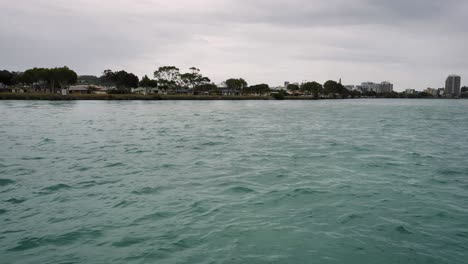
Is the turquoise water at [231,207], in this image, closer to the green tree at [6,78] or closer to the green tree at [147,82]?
the green tree at [147,82]

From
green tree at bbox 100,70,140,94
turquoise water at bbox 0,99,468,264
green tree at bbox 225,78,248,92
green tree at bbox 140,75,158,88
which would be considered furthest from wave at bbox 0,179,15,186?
green tree at bbox 225,78,248,92

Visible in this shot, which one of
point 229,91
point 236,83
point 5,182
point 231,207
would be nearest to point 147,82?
point 236,83

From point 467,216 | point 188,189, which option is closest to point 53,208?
point 188,189

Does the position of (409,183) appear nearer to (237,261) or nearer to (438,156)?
(438,156)

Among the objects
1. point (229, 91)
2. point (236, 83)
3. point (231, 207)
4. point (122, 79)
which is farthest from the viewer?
point (229, 91)

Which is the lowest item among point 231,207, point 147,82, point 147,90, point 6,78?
point 231,207

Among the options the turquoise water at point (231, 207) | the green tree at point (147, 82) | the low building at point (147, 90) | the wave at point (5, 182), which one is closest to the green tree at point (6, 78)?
the low building at point (147, 90)

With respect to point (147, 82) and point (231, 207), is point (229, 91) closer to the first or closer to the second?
point (147, 82)

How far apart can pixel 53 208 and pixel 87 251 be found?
3.03 metres

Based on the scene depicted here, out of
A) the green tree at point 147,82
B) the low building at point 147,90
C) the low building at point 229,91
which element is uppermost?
the green tree at point 147,82

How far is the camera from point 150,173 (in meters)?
12.9

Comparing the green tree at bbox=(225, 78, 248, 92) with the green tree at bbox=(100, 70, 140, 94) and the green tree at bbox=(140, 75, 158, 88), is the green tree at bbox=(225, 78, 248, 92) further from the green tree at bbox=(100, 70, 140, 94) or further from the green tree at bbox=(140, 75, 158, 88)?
the green tree at bbox=(100, 70, 140, 94)

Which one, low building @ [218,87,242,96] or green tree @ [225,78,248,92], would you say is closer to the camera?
green tree @ [225,78,248,92]

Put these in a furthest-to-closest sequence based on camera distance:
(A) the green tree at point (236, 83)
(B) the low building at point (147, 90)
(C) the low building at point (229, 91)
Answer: (C) the low building at point (229, 91)
(A) the green tree at point (236, 83)
(B) the low building at point (147, 90)
